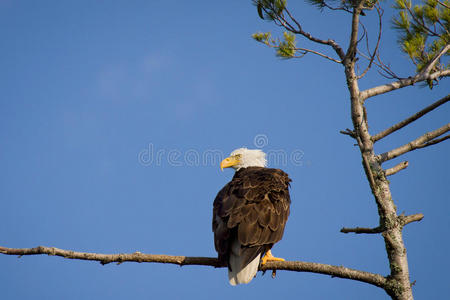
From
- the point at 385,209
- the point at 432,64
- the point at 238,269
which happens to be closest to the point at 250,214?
the point at 238,269

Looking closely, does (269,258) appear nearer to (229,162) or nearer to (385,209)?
(385,209)

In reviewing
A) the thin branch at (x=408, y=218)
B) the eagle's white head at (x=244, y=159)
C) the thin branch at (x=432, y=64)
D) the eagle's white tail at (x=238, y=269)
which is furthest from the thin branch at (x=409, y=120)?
the eagle's white head at (x=244, y=159)

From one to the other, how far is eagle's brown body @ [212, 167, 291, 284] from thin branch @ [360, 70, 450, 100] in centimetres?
132

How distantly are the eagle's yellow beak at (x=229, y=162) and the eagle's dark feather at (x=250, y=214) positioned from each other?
56.7 inches

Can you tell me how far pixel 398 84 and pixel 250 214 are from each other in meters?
2.04

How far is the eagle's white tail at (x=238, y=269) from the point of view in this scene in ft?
13.6

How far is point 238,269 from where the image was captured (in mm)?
4152

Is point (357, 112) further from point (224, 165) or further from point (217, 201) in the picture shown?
point (224, 165)

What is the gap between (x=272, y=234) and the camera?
439cm

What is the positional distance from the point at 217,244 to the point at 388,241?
1505 millimetres

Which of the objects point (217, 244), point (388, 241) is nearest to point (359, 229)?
point (388, 241)

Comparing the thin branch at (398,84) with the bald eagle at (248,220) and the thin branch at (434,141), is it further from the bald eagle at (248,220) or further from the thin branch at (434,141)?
the bald eagle at (248,220)

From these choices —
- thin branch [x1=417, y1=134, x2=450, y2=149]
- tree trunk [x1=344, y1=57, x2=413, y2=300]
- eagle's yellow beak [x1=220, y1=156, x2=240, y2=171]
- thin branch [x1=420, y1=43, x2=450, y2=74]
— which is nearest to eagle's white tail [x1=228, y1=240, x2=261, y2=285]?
tree trunk [x1=344, y1=57, x2=413, y2=300]

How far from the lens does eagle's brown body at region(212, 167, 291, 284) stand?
419 cm
